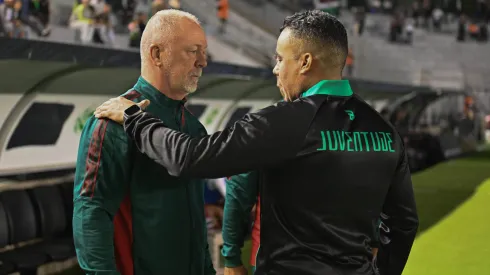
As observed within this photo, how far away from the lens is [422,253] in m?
5.97

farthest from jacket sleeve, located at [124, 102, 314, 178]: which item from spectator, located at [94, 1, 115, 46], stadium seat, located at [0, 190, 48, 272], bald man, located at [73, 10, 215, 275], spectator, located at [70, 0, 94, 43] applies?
spectator, located at [94, 1, 115, 46]

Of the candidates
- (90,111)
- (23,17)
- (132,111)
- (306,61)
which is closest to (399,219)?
(306,61)

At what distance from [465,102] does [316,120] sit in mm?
21898

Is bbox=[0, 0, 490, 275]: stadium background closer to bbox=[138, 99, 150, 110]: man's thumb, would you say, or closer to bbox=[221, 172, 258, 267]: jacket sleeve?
bbox=[221, 172, 258, 267]: jacket sleeve

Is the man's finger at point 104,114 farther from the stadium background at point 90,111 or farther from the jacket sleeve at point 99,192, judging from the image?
the stadium background at point 90,111

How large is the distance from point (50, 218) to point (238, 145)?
475 cm

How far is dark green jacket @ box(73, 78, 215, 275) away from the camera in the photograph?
1963 mm

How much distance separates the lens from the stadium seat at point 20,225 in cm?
542

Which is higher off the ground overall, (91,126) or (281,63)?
(281,63)

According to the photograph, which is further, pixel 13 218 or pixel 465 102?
pixel 465 102

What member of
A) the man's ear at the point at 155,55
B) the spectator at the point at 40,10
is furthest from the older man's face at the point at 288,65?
the spectator at the point at 40,10

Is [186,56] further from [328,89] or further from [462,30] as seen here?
[462,30]

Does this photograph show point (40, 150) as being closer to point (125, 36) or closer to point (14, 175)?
point (14, 175)

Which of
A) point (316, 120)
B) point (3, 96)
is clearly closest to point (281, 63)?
point (316, 120)
